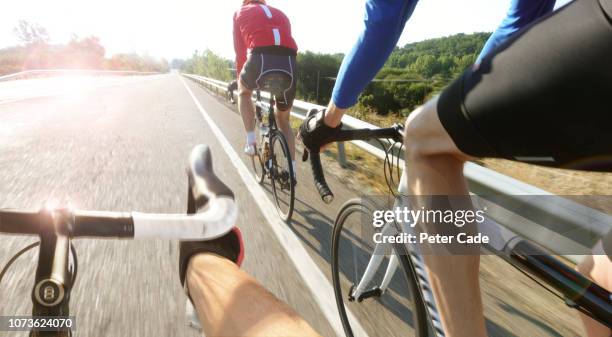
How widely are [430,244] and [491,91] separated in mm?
518

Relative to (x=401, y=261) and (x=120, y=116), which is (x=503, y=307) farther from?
(x=120, y=116)

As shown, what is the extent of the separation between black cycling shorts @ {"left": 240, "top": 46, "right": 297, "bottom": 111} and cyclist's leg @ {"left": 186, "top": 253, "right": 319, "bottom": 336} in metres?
3.41

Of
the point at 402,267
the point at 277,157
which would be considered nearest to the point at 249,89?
the point at 277,157

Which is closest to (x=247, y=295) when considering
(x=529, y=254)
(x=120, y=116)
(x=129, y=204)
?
(x=529, y=254)

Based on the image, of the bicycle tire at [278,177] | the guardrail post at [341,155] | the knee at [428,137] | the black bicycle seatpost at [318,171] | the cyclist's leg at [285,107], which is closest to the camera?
the knee at [428,137]

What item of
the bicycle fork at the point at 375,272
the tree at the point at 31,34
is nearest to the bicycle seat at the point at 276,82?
the bicycle fork at the point at 375,272

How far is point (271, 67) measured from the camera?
4.11 metres

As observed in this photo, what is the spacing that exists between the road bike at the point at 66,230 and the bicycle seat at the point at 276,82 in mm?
3549

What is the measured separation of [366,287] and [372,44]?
1.51m

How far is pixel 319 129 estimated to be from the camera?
141 centimetres

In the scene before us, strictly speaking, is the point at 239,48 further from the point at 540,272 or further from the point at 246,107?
the point at 540,272

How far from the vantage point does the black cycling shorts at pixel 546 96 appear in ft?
2.38

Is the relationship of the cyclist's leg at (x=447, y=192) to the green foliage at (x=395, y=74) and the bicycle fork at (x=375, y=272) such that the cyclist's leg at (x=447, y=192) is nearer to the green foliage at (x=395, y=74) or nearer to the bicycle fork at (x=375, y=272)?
the bicycle fork at (x=375, y=272)

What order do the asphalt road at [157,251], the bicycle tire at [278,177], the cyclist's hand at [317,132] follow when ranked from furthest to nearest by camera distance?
the bicycle tire at [278,177], the asphalt road at [157,251], the cyclist's hand at [317,132]
